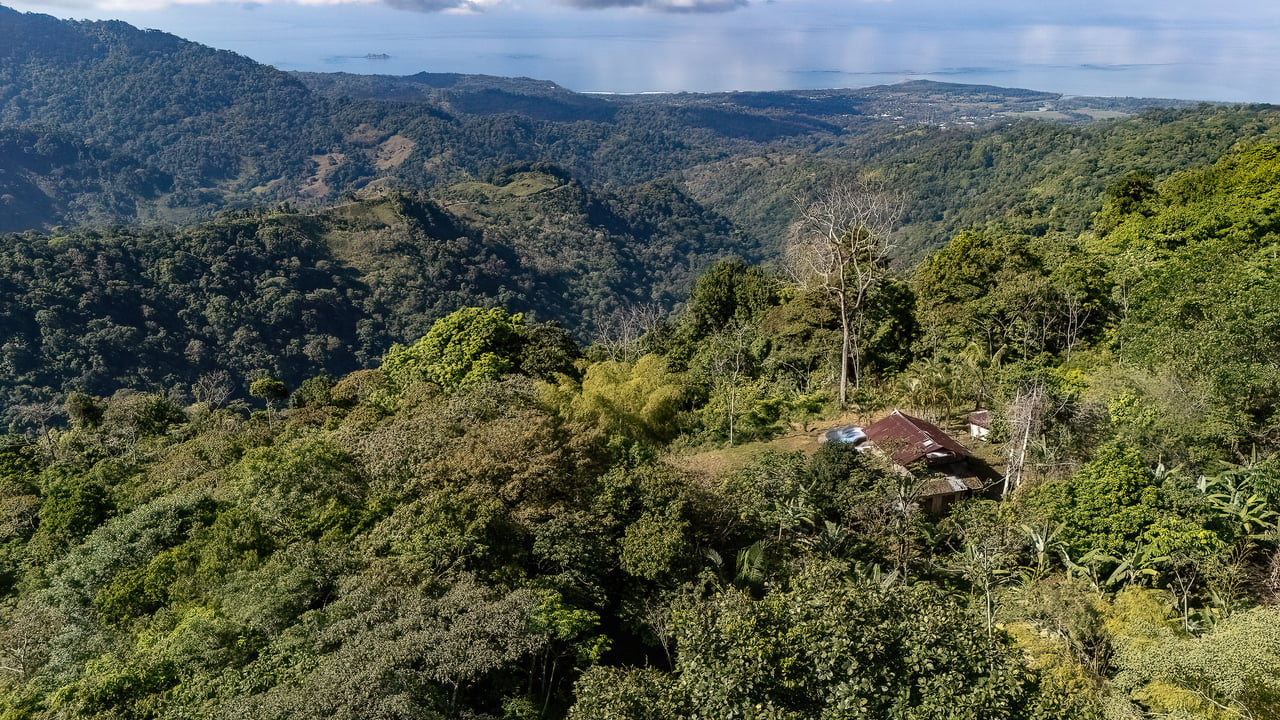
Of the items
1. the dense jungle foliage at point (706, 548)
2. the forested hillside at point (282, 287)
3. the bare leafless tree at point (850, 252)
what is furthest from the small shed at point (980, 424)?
the forested hillside at point (282, 287)

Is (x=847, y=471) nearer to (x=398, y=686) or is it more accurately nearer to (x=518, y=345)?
(x=398, y=686)

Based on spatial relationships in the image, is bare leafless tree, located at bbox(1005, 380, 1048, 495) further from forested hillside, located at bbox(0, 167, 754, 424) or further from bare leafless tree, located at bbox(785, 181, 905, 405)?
forested hillside, located at bbox(0, 167, 754, 424)

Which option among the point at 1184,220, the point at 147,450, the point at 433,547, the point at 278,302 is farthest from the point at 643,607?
the point at 278,302

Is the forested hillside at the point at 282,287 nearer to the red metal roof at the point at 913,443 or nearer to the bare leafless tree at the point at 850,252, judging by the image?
the bare leafless tree at the point at 850,252

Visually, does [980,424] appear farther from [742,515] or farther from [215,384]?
[215,384]

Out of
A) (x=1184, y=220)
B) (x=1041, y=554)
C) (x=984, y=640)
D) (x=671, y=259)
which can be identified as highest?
(x=1184, y=220)
